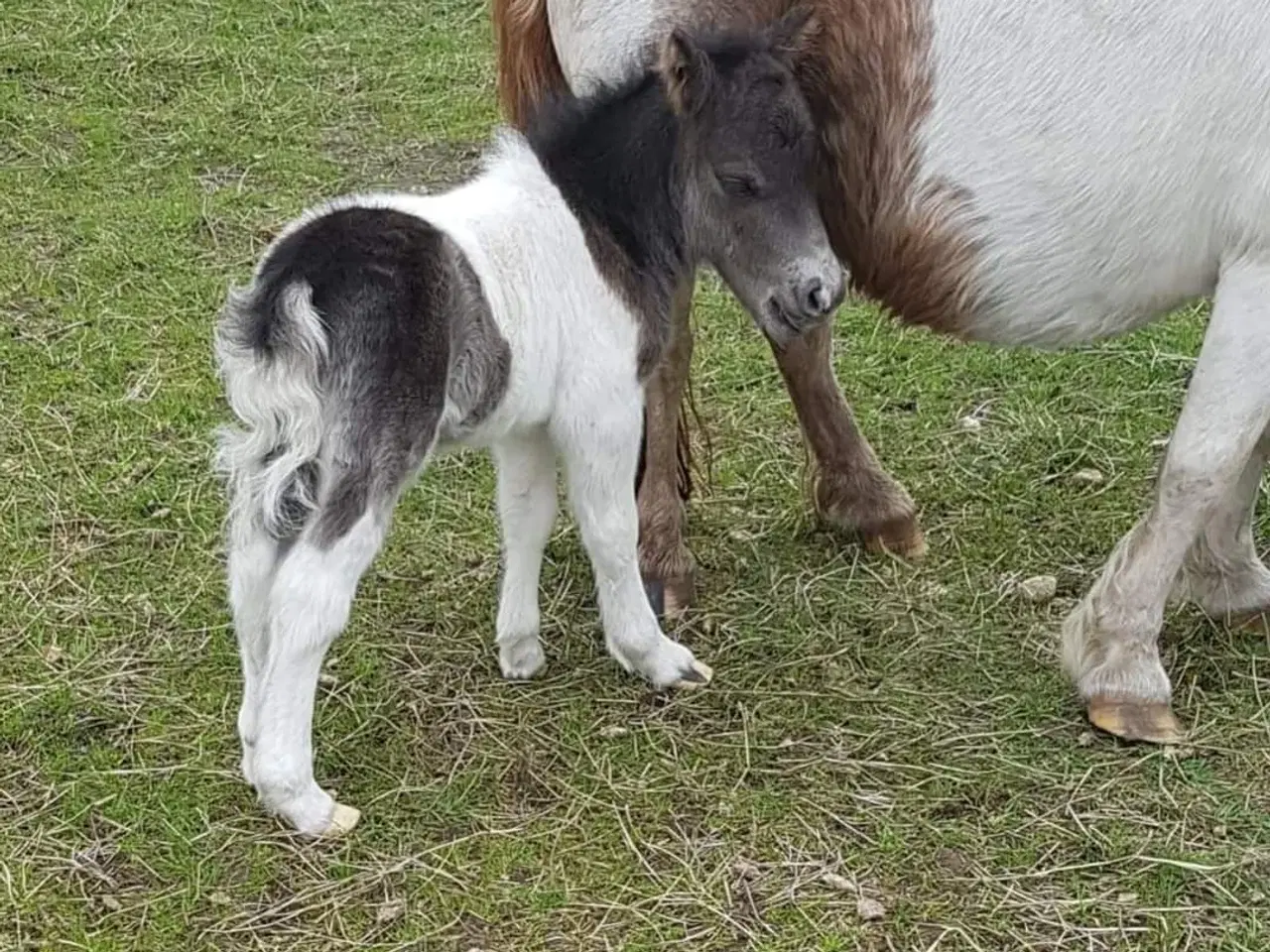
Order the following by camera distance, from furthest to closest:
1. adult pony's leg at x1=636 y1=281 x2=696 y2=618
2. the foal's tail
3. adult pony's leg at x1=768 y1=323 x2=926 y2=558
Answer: adult pony's leg at x1=768 y1=323 x2=926 y2=558 → adult pony's leg at x1=636 y1=281 x2=696 y2=618 → the foal's tail

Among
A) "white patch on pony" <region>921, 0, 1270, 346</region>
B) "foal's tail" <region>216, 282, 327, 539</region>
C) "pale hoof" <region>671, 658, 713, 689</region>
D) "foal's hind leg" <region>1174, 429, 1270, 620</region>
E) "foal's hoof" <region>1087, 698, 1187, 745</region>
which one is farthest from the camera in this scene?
"foal's hind leg" <region>1174, 429, 1270, 620</region>

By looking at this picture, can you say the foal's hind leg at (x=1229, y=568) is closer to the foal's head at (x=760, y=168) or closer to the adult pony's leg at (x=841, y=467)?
the adult pony's leg at (x=841, y=467)

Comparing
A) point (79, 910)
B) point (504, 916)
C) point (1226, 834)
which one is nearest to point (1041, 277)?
point (1226, 834)

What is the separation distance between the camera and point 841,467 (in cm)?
420

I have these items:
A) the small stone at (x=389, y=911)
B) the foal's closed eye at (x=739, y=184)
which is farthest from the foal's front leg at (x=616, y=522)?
the small stone at (x=389, y=911)

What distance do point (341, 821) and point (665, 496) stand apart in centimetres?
121

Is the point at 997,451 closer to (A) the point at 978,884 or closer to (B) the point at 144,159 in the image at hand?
(A) the point at 978,884

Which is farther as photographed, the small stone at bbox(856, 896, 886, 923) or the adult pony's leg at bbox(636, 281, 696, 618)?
the adult pony's leg at bbox(636, 281, 696, 618)

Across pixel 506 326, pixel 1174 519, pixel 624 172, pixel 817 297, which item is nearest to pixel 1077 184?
pixel 817 297

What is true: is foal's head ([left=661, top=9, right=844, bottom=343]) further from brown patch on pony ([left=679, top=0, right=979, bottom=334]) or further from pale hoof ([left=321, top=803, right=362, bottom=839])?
pale hoof ([left=321, top=803, right=362, bottom=839])

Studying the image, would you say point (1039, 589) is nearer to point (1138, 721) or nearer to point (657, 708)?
point (1138, 721)

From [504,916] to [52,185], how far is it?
4.23m

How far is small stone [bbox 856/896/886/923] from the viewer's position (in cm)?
297

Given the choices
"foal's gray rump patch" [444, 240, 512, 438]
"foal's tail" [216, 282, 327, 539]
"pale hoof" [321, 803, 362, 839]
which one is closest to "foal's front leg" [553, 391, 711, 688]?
"foal's gray rump patch" [444, 240, 512, 438]
